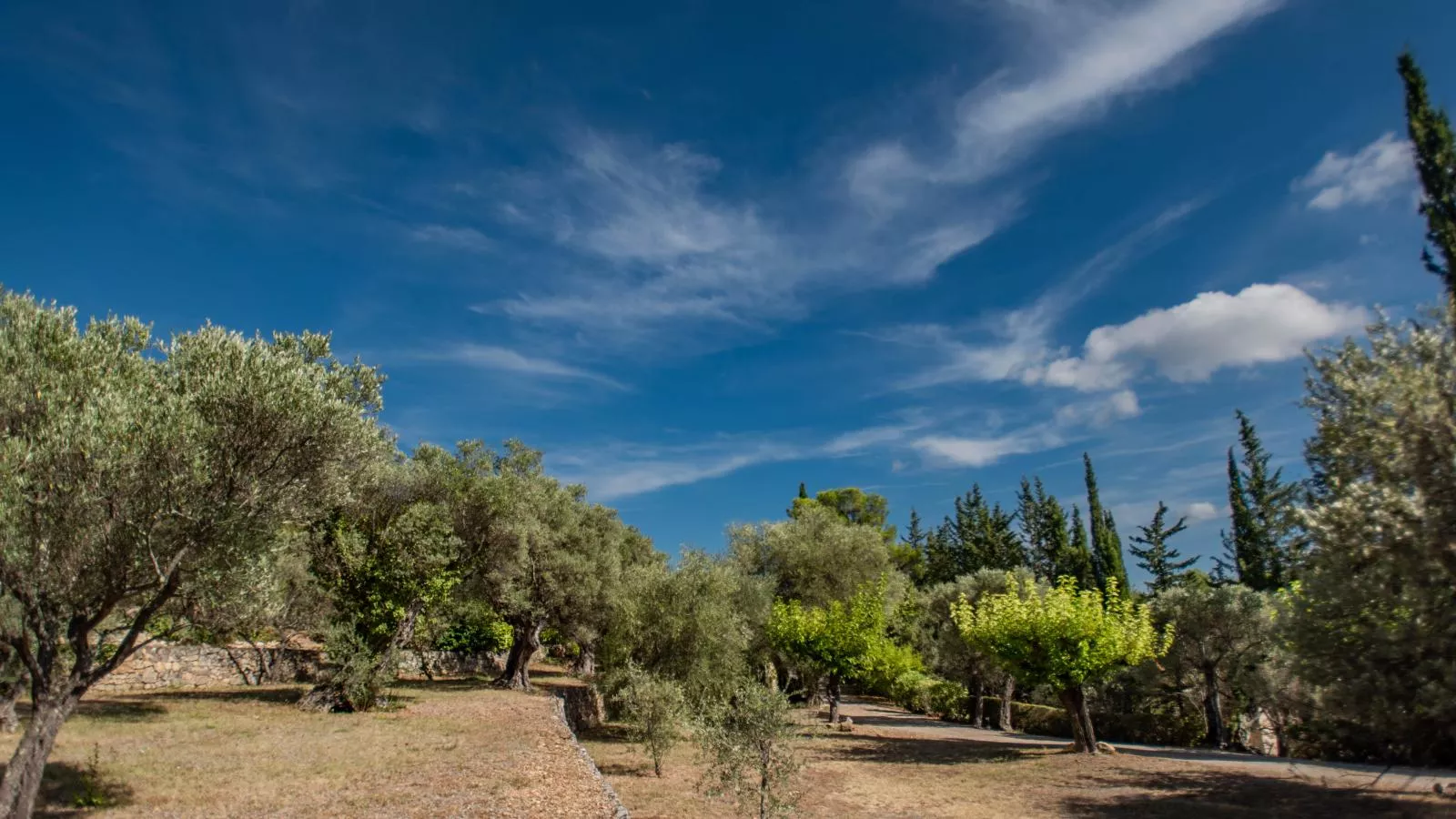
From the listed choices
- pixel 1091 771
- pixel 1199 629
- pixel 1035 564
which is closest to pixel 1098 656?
pixel 1091 771

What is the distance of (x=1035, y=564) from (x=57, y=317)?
80.8 meters

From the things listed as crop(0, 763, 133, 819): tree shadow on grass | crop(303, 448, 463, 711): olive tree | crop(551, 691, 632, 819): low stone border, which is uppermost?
crop(303, 448, 463, 711): olive tree

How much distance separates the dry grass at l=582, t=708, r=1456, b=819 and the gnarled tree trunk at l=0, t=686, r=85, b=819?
33.5ft

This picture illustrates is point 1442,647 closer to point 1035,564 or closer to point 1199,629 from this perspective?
point 1199,629

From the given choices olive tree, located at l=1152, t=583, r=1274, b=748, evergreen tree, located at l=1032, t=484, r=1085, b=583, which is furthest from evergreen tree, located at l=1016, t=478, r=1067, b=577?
olive tree, located at l=1152, t=583, r=1274, b=748

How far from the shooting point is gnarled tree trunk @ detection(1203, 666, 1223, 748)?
3167cm

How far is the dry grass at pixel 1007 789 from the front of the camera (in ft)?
53.9

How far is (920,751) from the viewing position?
28344 mm

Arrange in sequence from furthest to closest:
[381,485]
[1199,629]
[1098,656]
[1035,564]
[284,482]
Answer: [1035,564] < [1199,629] < [381,485] < [1098,656] < [284,482]

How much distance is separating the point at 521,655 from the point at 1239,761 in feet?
104

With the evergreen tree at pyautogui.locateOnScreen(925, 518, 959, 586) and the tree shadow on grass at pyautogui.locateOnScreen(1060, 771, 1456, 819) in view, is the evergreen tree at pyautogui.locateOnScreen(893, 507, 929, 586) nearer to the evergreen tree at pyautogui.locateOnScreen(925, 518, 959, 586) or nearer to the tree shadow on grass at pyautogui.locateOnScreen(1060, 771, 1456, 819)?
the evergreen tree at pyautogui.locateOnScreen(925, 518, 959, 586)

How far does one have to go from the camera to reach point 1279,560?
56.6ft

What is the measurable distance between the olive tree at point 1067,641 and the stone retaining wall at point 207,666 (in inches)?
966

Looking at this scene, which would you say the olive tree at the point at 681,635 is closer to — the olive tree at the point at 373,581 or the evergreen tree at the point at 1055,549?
the olive tree at the point at 373,581
